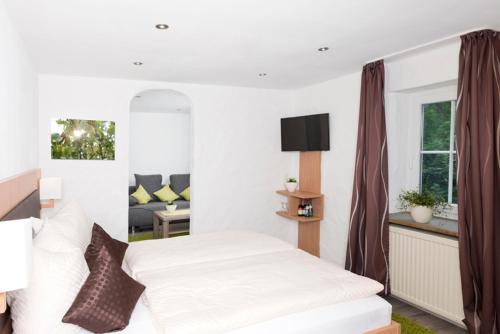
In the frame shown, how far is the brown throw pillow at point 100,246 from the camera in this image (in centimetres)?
212

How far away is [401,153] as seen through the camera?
3617mm

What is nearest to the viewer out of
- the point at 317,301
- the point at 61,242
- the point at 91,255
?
the point at 61,242

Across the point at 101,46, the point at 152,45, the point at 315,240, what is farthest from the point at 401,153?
the point at 101,46

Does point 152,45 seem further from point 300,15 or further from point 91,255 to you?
point 91,255

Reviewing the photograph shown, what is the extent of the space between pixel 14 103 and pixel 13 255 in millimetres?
1726

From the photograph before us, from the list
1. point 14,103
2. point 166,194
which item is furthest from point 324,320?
point 166,194

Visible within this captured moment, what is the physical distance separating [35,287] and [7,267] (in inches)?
20.4

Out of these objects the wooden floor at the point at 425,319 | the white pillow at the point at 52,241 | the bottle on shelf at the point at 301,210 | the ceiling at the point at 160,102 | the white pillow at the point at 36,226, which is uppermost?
the ceiling at the point at 160,102

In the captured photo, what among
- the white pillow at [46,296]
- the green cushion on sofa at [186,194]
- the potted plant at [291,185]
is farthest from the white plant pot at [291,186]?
the white pillow at [46,296]

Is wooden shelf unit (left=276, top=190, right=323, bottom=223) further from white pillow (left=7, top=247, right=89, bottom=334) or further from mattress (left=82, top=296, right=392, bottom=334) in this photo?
white pillow (left=7, top=247, right=89, bottom=334)

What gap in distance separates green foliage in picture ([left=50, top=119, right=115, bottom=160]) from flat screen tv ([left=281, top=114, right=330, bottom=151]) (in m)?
2.23

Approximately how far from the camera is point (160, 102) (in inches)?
238

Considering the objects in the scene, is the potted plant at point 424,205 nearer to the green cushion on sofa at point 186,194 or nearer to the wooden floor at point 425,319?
the wooden floor at point 425,319

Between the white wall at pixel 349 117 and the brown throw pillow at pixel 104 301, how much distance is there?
9.12 ft
